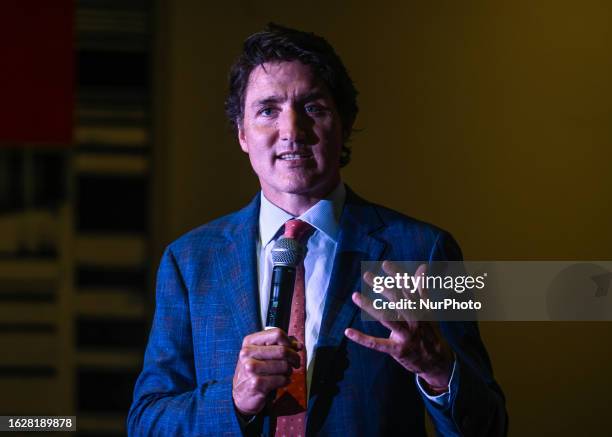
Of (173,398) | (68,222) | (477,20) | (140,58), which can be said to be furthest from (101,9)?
(173,398)

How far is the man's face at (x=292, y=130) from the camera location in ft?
4.96

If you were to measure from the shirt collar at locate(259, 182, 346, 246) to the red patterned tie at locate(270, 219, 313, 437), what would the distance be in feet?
0.27

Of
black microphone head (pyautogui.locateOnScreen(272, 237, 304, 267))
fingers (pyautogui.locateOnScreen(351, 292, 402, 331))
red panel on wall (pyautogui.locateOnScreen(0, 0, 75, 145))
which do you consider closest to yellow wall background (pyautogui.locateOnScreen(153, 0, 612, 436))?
black microphone head (pyautogui.locateOnScreen(272, 237, 304, 267))

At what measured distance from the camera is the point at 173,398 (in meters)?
1.47

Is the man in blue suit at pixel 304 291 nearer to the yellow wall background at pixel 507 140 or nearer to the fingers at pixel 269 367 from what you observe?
the fingers at pixel 269 367

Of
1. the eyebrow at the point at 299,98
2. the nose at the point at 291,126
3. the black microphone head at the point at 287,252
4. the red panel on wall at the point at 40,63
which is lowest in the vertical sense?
the black microphone head at the point at 287,252

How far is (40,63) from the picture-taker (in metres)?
2.17

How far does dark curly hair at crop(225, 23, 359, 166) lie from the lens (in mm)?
1533

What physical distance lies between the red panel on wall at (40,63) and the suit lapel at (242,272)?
0.84m

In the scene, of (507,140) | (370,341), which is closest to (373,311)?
(370,341)

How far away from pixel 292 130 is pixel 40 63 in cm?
104

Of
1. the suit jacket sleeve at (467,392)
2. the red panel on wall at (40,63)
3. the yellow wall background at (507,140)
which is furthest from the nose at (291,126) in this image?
the red panel on wall at (40,63)

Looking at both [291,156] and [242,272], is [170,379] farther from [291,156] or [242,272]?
[291,156]

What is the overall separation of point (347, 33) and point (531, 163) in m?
0.58
